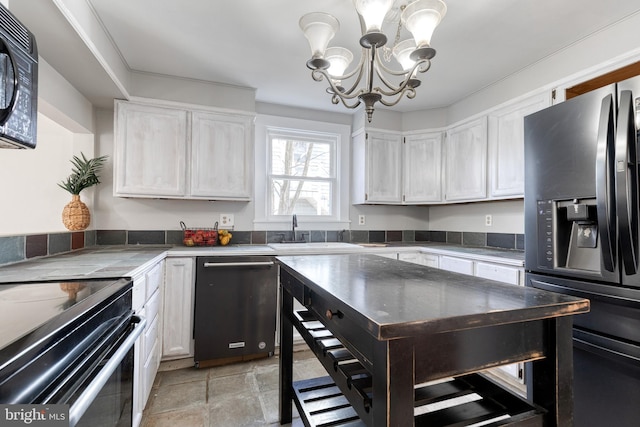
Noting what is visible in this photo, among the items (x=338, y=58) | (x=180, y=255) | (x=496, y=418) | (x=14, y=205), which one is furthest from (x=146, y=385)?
(x=338, y=58)

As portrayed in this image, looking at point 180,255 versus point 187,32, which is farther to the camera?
point 180,255

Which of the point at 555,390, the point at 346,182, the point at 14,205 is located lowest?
the point at 555,390

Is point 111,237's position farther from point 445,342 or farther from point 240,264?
point 445,342

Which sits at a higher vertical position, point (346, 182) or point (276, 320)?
point (346, 182)

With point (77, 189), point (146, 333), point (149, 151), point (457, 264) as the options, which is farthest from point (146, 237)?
point (457, 264)

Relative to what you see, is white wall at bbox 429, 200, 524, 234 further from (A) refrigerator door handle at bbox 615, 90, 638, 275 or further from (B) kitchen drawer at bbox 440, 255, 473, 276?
(A) refrigerator door handle at bbox 615, 90, 638, 275

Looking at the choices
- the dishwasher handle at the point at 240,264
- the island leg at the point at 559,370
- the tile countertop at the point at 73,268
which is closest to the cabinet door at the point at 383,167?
the dishwasher handle at the point at 240,264

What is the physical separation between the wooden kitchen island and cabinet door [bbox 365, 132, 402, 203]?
2174 millimetres

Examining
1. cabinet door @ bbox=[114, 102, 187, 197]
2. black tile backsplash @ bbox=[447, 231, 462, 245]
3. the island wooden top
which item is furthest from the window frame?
the island wooden top

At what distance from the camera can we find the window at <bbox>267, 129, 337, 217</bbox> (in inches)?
133

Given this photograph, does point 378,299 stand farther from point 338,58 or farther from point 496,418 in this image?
point 338,58

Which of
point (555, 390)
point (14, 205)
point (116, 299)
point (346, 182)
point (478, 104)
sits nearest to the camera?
point (555, 390)

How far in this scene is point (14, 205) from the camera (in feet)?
6.46

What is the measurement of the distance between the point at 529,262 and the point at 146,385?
8.12 ft
